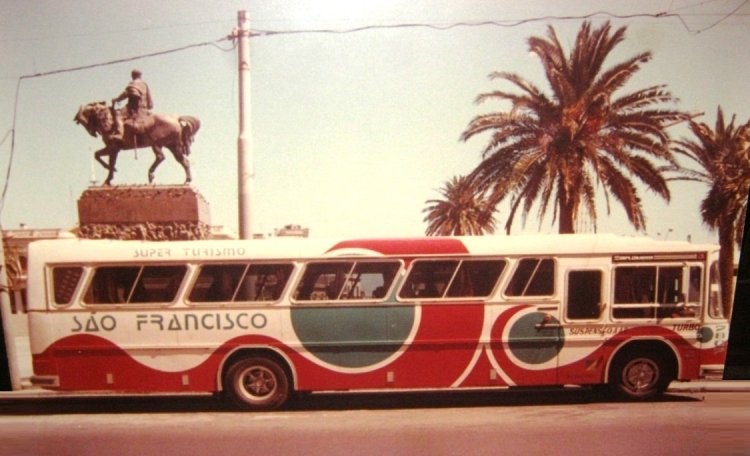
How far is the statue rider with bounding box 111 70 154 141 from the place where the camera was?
36.4 feet

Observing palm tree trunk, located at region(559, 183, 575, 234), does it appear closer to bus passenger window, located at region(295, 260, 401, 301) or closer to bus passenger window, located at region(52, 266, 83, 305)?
bus passenger window, located at region(295, 260, 401, 301)

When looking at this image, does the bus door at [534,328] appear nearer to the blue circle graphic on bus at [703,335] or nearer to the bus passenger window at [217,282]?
the blue circle graphic on bus at [703,335]

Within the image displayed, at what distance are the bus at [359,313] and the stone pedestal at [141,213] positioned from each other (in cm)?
252

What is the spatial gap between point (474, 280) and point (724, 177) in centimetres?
765

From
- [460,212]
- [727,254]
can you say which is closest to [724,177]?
[727,254]

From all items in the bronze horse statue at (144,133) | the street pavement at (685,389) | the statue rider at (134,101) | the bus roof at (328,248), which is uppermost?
the statue rider at (134,101)

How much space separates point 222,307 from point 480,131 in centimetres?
610

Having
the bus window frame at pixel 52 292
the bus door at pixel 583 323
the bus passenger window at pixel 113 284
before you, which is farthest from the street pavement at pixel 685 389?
the bus passenger window at pixel 113 284

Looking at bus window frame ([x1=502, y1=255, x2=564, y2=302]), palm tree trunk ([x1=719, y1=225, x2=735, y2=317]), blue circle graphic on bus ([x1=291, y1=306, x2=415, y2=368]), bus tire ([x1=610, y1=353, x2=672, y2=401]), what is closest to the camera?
blue circle graphic on bus ([x1=291, y1=306, x2=415, y2=368])

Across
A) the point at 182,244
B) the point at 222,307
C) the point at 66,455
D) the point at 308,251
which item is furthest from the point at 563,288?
the point at 66,455

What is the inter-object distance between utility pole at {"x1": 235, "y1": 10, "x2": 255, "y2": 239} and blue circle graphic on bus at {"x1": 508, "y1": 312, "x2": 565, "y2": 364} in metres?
5.22

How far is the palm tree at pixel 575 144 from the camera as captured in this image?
42.0 ft

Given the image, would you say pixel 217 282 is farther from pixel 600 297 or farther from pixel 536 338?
pixel 600 297

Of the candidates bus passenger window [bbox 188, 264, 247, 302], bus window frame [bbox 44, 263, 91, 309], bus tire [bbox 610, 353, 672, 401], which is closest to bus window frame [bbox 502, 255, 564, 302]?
bus tire [bbox 610, 353, 672, 401]
